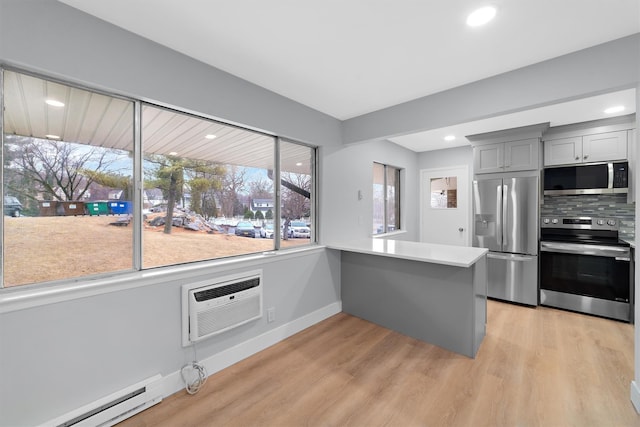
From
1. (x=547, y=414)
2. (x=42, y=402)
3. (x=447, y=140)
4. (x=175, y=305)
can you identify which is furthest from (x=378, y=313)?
(x=447, y=140)

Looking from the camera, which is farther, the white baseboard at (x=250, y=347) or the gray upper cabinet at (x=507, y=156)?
the gray upper cabinet at (x=507, y=156)

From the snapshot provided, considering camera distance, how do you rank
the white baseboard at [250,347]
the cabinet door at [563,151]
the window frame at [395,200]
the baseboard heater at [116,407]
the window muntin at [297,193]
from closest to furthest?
the baseboard heater at [116,407] → the white baseboard at [250,347] → the window muntin at [297,193] → the cabinet door at [563,151] → the window frame at [395,200]

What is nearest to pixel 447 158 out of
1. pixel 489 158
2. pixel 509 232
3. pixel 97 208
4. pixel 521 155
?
pixel 489 158

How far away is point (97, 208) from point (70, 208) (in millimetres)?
129

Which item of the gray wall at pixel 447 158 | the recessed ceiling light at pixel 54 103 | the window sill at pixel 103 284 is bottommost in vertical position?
the window sill at pixel 103 284

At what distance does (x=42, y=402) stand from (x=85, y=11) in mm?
2206

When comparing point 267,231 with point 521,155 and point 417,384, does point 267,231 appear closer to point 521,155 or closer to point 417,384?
point 417,384

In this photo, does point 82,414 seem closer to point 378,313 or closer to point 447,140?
point 378,313

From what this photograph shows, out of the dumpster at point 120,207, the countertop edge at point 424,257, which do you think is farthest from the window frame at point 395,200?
the dumpster at point 120,207

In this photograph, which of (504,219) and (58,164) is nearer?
(58,164)

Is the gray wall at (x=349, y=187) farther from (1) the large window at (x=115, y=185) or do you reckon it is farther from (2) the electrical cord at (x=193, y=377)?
(2) the electrical cord at (x=193, y=377)

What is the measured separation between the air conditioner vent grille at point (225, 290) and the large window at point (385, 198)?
7.90ft

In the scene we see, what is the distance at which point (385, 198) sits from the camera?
183 inches

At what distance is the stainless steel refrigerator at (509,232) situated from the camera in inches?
138
